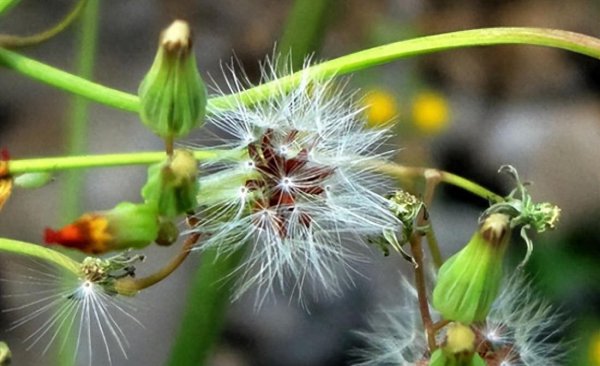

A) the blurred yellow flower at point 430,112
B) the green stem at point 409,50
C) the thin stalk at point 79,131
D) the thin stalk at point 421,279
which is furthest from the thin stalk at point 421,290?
the blurred yellow flower at point 430,112

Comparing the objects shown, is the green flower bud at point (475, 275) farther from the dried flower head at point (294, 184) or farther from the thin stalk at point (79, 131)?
the thin stalk at point (79, 131)

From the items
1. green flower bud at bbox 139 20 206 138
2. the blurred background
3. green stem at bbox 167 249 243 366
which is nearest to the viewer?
green flower bud at bbox 139 20 206 138

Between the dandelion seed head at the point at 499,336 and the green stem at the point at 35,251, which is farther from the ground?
the green stem at the point at 35,251

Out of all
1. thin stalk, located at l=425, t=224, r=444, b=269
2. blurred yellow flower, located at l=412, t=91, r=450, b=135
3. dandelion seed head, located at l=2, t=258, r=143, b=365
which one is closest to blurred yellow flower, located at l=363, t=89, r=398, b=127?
blurred yellow flower, located at l=412, t=91, r=450, b=135

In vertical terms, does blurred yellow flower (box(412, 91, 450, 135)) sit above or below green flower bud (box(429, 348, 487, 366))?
above

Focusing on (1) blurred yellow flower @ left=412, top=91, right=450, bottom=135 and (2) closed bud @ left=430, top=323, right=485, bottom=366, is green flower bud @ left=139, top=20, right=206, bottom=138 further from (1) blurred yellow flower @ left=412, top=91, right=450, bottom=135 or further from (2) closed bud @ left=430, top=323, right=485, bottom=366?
(1) blurred yellow flower @ left=412, top=91, right=450, bottom=135

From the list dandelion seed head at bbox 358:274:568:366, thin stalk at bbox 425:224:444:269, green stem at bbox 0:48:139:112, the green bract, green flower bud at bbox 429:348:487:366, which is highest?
green stem at bbox 0:48:139:112
